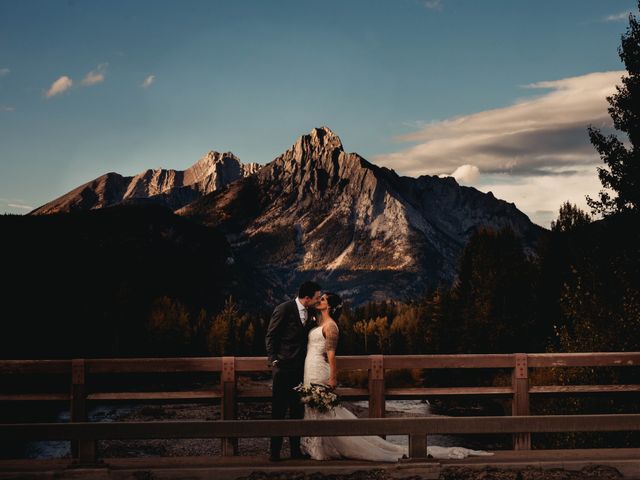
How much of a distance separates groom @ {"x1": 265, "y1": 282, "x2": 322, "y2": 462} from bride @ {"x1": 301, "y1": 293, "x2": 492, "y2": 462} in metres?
0.13

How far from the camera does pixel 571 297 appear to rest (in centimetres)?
3225

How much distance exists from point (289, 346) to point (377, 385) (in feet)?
4.77

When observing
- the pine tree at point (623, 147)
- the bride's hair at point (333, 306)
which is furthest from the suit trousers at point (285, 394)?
the pine tree at point (623, 147)

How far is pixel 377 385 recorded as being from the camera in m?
11.4

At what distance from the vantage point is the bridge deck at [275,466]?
968cm

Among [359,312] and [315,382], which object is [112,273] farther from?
[315,382]

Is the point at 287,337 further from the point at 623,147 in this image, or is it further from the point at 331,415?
the point at 623,147

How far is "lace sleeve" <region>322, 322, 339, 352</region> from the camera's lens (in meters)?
11.0

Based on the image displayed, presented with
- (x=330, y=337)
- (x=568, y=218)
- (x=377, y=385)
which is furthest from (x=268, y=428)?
(x=568, y=218)

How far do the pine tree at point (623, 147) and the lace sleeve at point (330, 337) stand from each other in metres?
20.2

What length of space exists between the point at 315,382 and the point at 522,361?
10.2ft

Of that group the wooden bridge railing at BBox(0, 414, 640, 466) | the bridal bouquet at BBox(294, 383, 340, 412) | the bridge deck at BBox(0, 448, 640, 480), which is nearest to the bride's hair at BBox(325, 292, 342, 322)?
the bridal bouquet at BBox(294, 383, 340, 412)

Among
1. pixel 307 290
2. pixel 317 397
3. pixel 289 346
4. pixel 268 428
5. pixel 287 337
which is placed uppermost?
pixel 307 290

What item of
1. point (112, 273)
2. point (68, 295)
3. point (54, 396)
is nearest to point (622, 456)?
point (54, 396)
